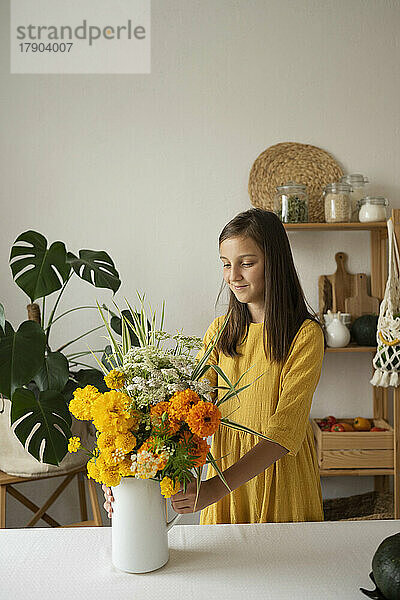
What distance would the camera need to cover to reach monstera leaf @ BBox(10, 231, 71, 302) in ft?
6.70

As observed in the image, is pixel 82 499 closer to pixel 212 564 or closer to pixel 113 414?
pixel 212 564

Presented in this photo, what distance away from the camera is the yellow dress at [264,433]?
1484 millimetres

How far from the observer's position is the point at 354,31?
8.95 feet

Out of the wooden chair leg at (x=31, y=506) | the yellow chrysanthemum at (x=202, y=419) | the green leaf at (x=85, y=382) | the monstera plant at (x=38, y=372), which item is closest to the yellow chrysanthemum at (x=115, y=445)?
the yellow chrysanthemum at (x=202, y=419)

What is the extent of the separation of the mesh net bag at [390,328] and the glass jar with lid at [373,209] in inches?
4.4

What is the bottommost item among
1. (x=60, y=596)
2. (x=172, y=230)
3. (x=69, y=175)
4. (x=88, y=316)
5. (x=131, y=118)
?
(x=60, y=596)

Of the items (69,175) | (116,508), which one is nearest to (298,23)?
(69,175)

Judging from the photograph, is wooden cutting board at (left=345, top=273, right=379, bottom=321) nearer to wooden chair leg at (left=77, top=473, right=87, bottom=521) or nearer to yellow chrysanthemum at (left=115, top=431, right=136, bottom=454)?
wooden chair leg at (left=77, top=473, right=87, bottom=521)

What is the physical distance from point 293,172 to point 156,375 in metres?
1.86

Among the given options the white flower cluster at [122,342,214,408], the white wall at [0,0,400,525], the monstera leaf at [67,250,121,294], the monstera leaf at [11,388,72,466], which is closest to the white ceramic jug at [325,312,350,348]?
the white wall at [0,0,400,525]

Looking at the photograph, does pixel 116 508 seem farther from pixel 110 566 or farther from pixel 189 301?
pixel 189 301

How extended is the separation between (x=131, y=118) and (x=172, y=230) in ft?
1.76

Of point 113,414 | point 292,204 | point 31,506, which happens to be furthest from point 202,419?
point 31,506

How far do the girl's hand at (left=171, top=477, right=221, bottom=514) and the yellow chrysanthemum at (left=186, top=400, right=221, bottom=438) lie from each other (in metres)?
0.15
